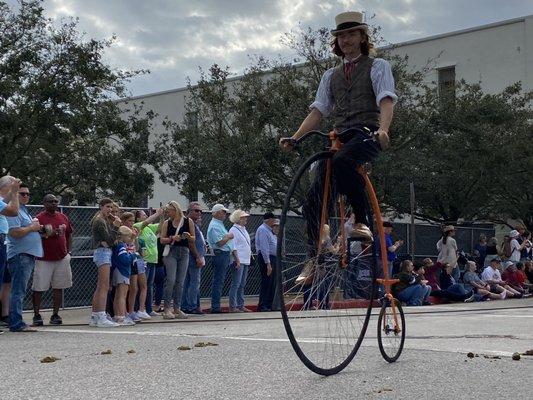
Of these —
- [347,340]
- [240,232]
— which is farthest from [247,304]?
[347,340]

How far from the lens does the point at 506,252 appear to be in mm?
A: 25141

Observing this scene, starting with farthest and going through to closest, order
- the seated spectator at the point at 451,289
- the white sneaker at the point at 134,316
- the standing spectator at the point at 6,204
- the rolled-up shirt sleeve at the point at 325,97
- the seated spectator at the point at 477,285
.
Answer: the seated spectator at the point at 477,285 < the seated spectator at the point at 451,289 < the white sneaker at the point at 134,316 < the standing spectator at the point at 6,204 < the rolled-up shirt sleeve at the point at 325,97

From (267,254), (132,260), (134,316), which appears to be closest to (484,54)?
(267,254)

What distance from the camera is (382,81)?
20.0ft

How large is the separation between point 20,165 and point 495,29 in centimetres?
2537

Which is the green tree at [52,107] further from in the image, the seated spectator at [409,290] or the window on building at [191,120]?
the seated spectator at [409,290]

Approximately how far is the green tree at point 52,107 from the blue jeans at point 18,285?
54.1ft

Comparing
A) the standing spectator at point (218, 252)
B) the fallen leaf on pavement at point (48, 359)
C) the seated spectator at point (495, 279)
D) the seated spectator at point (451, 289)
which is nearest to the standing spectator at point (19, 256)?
the fallen leaf on pavement at point (48, 359)

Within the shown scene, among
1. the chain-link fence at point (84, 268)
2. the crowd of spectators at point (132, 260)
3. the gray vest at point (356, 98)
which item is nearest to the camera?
the gray vest at point (356, 98)

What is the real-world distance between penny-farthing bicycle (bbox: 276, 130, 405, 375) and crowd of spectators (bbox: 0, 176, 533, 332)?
538cm

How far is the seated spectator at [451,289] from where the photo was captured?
2098cm

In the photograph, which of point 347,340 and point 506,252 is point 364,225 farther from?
point 506,252

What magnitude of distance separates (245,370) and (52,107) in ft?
75.8

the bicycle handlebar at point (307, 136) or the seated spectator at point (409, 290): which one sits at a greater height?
the bicycle handlebar at point (307, 136)
